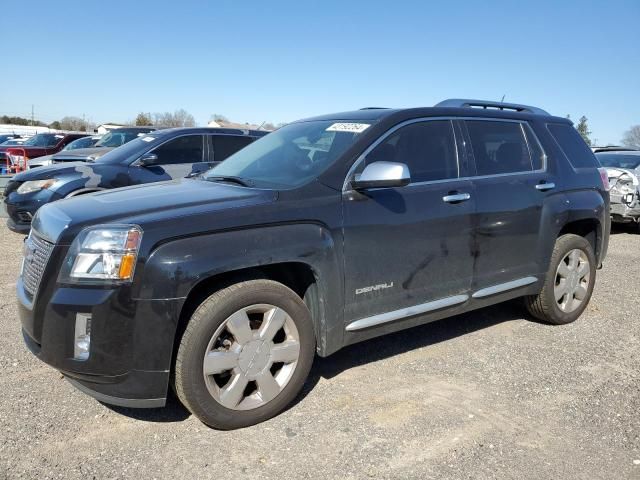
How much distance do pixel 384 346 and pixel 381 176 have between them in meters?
1.62

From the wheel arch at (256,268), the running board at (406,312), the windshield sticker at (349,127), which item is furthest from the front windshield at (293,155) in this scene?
the running board at (406,312)

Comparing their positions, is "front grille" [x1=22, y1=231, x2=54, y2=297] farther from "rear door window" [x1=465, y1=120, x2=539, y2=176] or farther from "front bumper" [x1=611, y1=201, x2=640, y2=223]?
"front bumper" [x1=611, y1=201, x2=640, y2=223]

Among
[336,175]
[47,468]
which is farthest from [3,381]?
[336,175]

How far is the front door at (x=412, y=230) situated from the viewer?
3.29 metres

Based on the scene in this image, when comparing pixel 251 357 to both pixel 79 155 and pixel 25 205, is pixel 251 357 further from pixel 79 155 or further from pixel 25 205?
pixel 79 155

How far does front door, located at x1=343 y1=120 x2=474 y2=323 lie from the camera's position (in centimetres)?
329

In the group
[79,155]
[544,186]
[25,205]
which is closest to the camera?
[544,186]

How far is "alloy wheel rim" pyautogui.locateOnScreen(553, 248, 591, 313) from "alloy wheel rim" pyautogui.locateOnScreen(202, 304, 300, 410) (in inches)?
106

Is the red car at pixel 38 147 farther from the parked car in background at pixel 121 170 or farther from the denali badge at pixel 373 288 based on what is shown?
the denali badge at pixel 373 288

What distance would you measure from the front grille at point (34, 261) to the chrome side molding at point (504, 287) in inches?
113

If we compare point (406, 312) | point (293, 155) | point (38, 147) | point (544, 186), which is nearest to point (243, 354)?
point (406, 312)

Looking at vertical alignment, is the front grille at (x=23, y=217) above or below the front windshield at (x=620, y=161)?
below

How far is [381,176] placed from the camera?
3203 millimetres

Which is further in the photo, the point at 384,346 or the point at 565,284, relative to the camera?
the point at 565,284
